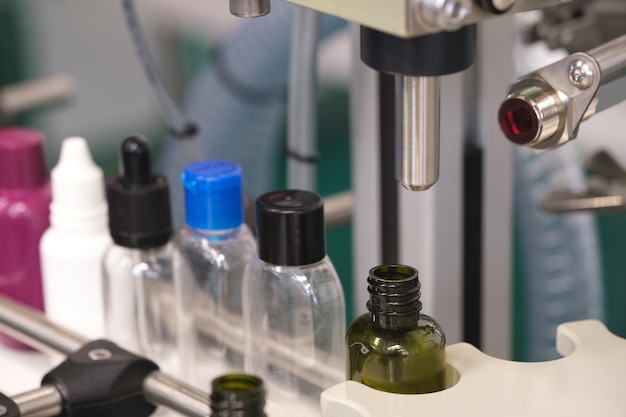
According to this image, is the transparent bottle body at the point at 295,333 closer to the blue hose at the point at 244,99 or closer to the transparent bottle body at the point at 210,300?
the transparent bottle body at the point at 210,300

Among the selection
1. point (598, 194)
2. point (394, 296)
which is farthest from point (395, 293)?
point (598, 194)

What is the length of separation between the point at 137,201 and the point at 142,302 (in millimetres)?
87

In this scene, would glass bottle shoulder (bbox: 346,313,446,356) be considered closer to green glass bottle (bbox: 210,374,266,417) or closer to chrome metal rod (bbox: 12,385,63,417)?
green glass bottle (bbox: 210,374,266,417)

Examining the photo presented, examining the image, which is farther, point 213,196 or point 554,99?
point 213,196

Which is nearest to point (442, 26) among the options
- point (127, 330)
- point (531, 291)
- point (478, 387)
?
point (478, 387)

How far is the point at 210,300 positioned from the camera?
0.80m

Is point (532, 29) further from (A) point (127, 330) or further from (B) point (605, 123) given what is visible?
(A) point (127, 330)

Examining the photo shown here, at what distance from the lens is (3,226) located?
2.89 feet

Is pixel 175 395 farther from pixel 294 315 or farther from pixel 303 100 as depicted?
pixel 303 100

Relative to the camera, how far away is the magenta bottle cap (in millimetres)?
875

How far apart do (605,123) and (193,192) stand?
2.07 feet

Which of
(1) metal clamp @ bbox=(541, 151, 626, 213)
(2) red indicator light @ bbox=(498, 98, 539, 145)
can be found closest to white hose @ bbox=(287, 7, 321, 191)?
(1) metal clamp @ bbox=(541, 151, 626, 213)

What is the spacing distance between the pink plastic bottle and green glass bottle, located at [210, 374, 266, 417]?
1.19 ft

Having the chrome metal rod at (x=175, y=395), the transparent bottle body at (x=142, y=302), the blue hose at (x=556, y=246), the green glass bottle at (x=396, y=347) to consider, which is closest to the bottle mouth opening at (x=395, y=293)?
the green glass bottle at (x=396, y=347)
